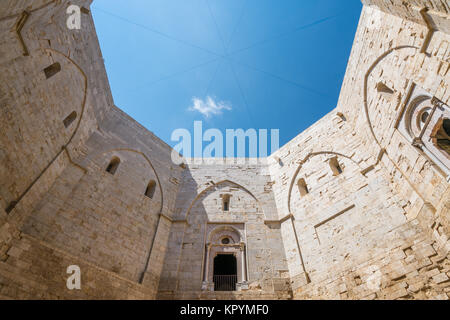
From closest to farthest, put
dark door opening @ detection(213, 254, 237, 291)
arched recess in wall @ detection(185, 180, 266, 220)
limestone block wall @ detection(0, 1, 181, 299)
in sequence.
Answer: limestone block wall @ detection(0, 1, 181, 299), dark door opening @ detection(213, 254, 237, 291), arched recess in wall @ detection(185, 180, 266, 220)

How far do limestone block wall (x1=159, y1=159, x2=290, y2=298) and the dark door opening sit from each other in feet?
2.31

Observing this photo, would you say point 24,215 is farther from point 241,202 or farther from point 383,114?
point 383,114

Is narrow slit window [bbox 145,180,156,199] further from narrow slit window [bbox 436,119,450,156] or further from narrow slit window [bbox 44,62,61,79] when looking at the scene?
narrow slit window [bbox 436,119,450,156]

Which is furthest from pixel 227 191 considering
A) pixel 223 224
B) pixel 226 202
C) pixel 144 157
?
pixel 144 157

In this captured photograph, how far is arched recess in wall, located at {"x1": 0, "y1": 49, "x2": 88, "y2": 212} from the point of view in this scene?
5.43 m

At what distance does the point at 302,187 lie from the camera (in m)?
9.91

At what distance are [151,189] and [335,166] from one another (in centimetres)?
744

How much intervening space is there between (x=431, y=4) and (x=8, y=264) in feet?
32.8

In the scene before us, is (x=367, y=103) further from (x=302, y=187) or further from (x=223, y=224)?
(x=223, y=224)

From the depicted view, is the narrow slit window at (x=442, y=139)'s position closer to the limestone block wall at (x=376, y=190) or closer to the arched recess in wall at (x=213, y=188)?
the limestone block wall at (x=376, y=190)

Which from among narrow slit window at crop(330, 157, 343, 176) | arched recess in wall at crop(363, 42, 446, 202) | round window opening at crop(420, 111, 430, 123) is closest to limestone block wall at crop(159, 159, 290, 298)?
narrow slit window at crop(330, 157, 343, 176)

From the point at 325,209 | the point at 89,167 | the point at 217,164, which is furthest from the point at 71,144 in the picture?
the point at 325,209

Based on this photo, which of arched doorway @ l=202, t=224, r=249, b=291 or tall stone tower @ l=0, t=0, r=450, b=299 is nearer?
tall stone tower @ l=0, t=0, r=450, b=299

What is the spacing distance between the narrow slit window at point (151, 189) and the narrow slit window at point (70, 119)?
12.1 ft
